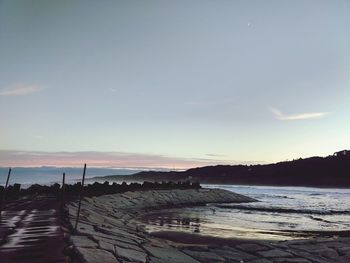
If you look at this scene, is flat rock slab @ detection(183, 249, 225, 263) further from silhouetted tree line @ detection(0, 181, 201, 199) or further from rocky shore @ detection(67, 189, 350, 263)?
silhouetted tree line @ detection(0, 181, 201, 199)

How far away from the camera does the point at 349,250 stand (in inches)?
376

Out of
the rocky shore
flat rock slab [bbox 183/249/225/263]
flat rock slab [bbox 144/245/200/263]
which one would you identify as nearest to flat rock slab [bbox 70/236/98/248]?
the rocky shore

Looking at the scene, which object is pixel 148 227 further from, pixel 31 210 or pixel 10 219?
pixel 10 219

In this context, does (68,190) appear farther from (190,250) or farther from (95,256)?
(95,256)

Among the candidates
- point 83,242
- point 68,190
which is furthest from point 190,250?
point 68,190

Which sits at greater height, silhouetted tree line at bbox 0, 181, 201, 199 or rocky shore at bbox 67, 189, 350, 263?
silhouetted tree line at bbox 0, 181, 201, 199

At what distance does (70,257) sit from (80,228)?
2.78m

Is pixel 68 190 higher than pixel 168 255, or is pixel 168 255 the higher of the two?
pixel 68 190

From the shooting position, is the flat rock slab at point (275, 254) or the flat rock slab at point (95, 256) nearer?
the flat rock slab at point (95, 256)

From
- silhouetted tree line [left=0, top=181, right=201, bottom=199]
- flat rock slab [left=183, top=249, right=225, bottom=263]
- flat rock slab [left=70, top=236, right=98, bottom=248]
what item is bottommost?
flat rock slab [left=183, top=249, right=225, bottom=263]

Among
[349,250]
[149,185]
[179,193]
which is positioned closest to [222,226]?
[349,250]

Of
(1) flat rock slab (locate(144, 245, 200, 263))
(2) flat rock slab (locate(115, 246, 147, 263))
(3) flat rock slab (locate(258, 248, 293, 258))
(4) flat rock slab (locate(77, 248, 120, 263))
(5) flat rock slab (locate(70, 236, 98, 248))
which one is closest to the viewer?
(4) flat rock slab (locate(77, 248, 120, 263))

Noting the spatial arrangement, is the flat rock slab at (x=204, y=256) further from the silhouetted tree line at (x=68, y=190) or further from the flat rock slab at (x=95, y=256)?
the silhouetted tree line at (x=68, y=190)

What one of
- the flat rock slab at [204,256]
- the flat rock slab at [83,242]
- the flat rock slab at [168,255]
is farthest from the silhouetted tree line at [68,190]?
the flat rock slab at [204,256]
